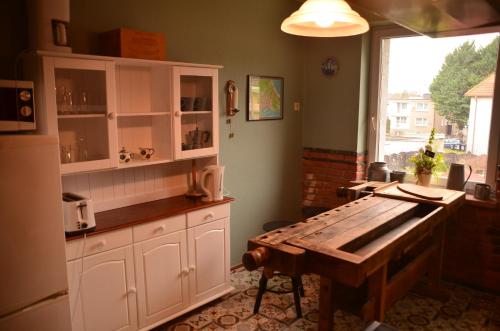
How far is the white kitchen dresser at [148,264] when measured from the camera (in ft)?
7.93

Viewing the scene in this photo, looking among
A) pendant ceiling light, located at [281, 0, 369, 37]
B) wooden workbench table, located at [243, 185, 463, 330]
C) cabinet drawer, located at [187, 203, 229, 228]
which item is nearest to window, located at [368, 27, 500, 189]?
wooden workbench table, located at [243, 185, 463, 330]

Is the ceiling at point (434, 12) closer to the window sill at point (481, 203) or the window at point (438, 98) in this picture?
the window at point (438, 98)

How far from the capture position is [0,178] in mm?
1800

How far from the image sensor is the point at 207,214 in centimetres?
304

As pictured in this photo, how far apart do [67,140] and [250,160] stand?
1.79m

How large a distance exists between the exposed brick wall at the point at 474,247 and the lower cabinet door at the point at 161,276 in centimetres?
221

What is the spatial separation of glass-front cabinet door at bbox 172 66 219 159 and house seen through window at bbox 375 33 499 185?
1789 millimetres

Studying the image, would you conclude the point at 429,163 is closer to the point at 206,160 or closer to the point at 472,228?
the point at 472,228

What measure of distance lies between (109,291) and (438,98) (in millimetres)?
3092

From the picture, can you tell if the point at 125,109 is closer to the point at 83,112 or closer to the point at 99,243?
the point at 83,112

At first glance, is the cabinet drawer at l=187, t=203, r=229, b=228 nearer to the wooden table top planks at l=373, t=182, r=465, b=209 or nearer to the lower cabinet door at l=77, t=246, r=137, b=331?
the lower cabinet door at l=77, t=246, r=137, b=331

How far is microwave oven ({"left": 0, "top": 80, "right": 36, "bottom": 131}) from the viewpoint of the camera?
2.07 metres

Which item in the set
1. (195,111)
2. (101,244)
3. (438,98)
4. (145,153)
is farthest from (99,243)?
(438,98)

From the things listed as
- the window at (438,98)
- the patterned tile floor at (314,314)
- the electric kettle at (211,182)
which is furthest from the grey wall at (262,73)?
the patterned tile floor at (314,314)
